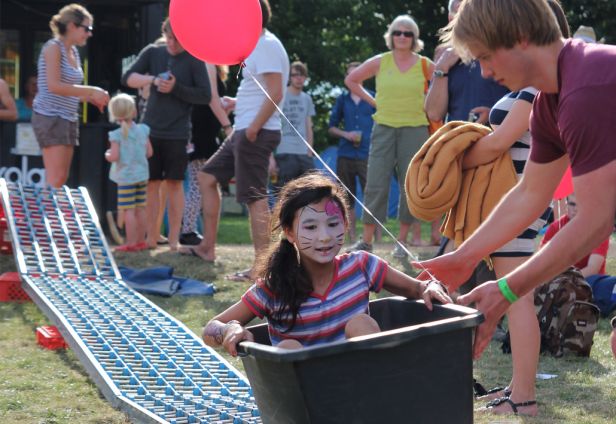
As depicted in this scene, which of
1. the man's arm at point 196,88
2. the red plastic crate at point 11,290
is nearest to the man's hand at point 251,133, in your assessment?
the man's arm at point 196,88

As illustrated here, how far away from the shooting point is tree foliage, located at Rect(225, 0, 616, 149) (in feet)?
82.8

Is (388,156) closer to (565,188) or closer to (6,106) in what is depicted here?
(565,188)

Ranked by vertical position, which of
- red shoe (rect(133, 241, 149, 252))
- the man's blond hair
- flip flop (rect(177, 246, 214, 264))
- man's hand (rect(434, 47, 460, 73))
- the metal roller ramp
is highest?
the man's blond hair

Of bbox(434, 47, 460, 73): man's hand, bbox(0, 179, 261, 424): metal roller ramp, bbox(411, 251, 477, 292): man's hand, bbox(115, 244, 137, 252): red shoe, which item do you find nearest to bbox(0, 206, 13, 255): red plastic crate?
bbox(0, 179, 261, 424): metal roller ramp

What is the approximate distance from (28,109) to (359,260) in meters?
9.63

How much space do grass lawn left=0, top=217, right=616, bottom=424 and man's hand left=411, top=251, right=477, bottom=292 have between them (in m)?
0.61

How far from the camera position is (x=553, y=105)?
3.24 m

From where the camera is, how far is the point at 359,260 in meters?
4.05

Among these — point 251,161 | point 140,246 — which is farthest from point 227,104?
point 251,161

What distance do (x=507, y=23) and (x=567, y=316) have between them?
332cm

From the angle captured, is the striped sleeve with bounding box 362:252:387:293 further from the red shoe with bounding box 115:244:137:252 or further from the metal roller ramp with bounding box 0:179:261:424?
the red shoe with bounding box 115:244:137:252

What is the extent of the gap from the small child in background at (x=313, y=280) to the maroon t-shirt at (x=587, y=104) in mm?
1040

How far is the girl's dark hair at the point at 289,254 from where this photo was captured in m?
3.88

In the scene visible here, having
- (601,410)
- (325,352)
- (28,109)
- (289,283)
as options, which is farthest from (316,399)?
(28,109)
